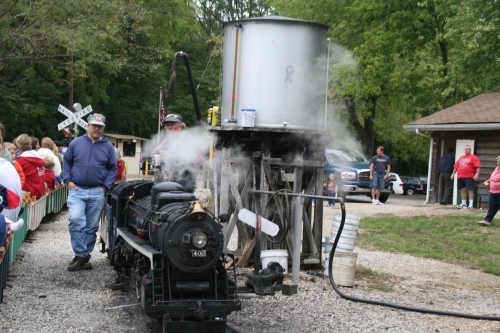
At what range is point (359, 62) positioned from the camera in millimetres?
28703

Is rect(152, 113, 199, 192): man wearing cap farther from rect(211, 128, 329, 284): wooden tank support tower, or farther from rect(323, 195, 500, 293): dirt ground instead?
rect(323, 195, 500, 293): dirt ground

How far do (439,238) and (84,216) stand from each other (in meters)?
7.10

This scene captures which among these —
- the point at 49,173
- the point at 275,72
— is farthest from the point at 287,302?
the point at 49,173

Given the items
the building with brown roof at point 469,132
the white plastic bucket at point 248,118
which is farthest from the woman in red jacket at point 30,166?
the building with brown roof at point 469,132

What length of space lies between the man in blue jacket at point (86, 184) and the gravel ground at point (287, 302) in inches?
15.3

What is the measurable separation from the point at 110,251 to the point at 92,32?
12.1 m

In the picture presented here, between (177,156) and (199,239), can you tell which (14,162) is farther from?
(199,239)

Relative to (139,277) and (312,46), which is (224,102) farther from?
(139,277)

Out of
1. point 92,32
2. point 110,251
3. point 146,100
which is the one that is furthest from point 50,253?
point 146,100

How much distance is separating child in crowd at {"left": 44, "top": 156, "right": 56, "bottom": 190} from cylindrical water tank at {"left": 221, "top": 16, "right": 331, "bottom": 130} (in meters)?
6.66

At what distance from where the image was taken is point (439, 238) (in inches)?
509

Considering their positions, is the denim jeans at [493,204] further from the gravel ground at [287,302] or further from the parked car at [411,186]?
the parked car at [411,186]

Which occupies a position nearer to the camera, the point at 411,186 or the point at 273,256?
the point at 273,256

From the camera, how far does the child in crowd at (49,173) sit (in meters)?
14.1
